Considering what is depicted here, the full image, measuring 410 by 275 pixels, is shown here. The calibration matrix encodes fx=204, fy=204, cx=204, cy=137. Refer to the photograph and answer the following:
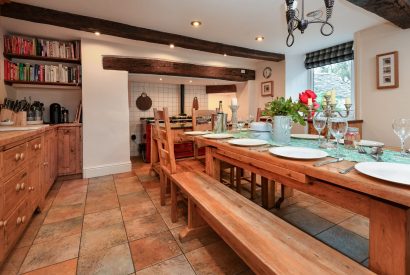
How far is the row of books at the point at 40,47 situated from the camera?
2.71m

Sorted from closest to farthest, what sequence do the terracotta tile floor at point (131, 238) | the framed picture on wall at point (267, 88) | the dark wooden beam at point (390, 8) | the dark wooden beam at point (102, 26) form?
the terracotta tile floor at point (131, 238)
the dark wooden beam at point (390, 8)
the dark wooden beam at point (102, 26)
the framed picture on wall at point (267, 88)

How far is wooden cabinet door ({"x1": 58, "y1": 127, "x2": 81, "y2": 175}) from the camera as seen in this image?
2957 mm

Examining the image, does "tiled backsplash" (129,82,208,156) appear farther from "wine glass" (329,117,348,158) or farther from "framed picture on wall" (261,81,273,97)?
"wine glass" (329,117,348,158)

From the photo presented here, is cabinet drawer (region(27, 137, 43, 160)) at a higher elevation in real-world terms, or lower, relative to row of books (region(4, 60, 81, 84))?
lower

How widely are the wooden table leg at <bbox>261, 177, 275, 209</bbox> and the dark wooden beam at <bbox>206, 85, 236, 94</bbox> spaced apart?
3.75 m

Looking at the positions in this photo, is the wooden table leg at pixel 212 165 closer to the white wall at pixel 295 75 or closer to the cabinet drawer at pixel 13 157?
the cabinet drawer at pixel 13 157

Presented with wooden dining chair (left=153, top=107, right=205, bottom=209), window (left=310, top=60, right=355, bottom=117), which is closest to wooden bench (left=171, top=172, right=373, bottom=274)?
wooden dining chair (left=153, top=107, right=205, bottom=209)

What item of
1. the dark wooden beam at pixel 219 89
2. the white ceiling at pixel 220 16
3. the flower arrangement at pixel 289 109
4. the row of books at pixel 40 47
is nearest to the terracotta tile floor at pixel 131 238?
the flower arrangement at pixel 289 109

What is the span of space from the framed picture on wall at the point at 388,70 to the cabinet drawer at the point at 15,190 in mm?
4178

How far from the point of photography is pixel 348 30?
3.07 meters

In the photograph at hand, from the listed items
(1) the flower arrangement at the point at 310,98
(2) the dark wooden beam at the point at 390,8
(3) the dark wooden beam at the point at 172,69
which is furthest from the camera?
(3) the dark wooden beam at the point at 172,69

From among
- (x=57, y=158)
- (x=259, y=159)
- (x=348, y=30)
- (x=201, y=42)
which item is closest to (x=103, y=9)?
(x=201, y=42)

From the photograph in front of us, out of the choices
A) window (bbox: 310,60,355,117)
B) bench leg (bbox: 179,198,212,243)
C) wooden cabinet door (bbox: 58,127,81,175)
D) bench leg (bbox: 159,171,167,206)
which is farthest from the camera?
window (bbox: 310,60,355,117)

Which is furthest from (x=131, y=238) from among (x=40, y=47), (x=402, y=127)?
(x=40, y=47)
